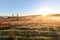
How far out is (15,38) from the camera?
14.2 meters

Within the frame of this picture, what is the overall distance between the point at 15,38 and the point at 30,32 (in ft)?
8.39

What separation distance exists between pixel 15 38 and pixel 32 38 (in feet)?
5.29

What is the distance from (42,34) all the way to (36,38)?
1.87 metres

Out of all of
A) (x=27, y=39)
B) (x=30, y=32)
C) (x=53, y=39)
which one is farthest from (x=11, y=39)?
(x=53, y=39)

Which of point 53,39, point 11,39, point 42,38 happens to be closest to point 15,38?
point 11,39

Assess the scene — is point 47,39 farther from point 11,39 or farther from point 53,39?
point 11,39

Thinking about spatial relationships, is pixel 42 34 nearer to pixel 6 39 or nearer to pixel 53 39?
pixel 53 39

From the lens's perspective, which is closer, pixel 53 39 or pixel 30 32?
pixel 53 39

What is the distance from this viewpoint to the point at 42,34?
52.4ft

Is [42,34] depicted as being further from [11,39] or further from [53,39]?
[11,39]

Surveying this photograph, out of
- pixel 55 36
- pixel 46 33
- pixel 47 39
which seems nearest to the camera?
pixel 47 39

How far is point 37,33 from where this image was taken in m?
16.2

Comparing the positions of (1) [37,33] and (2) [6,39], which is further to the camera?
(1) [37,33]

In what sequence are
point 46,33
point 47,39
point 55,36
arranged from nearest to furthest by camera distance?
point 47,39
point 55,36
point 46,33
